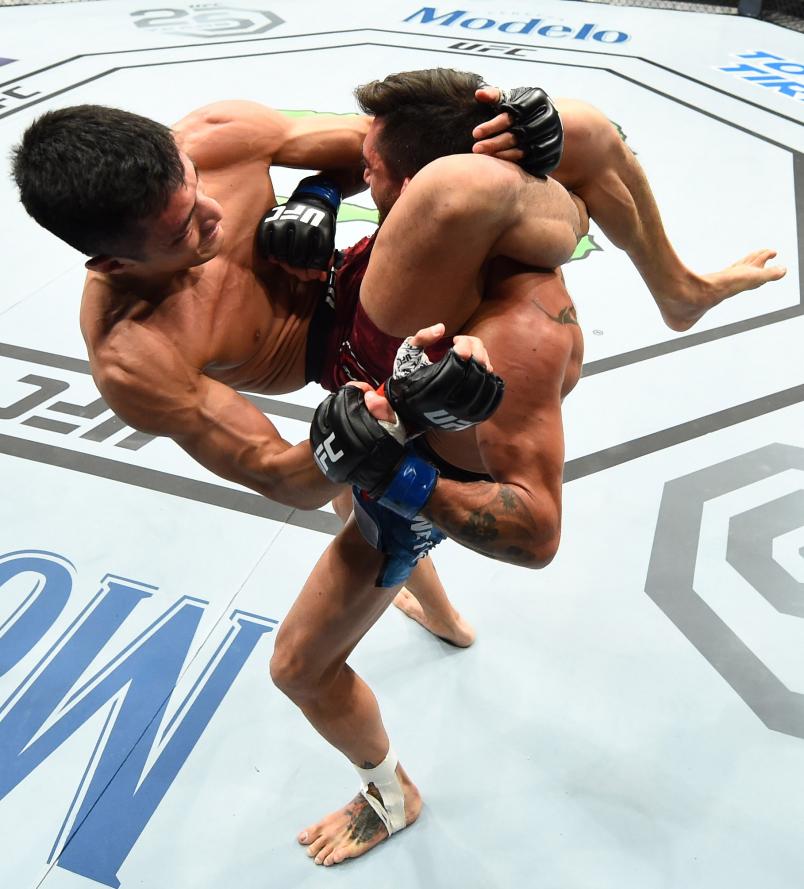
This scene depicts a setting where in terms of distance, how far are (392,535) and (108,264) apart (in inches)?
33.4

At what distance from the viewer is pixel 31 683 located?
8.67 feet

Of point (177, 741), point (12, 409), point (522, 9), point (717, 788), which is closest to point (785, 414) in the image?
point (717, 788)

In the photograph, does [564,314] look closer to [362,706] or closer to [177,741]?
[362,706]

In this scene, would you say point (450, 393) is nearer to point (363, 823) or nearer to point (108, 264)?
point (108, 264)

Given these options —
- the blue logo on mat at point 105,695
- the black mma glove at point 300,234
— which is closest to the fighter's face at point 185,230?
the black mma glove at point 300,234

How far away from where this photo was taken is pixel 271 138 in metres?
2.24

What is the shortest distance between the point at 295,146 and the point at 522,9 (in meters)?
7.41

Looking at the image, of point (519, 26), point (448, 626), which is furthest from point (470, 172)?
point (519, 26)

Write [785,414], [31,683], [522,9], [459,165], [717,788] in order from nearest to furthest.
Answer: [459,165] → [717,788] → [31,683] → [785,414] → [522,9]

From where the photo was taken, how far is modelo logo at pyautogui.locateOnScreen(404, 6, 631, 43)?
783cm

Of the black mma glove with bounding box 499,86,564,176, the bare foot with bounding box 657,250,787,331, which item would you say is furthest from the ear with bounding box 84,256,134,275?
the bare foot with bounding box 657,250,787,331

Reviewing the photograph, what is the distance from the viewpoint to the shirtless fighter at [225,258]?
65.5 inches

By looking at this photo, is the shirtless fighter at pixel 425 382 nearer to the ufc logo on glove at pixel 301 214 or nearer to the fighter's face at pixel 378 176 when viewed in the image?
the fighter's face at pixel 378 176

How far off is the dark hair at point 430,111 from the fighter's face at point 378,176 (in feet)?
0.19
